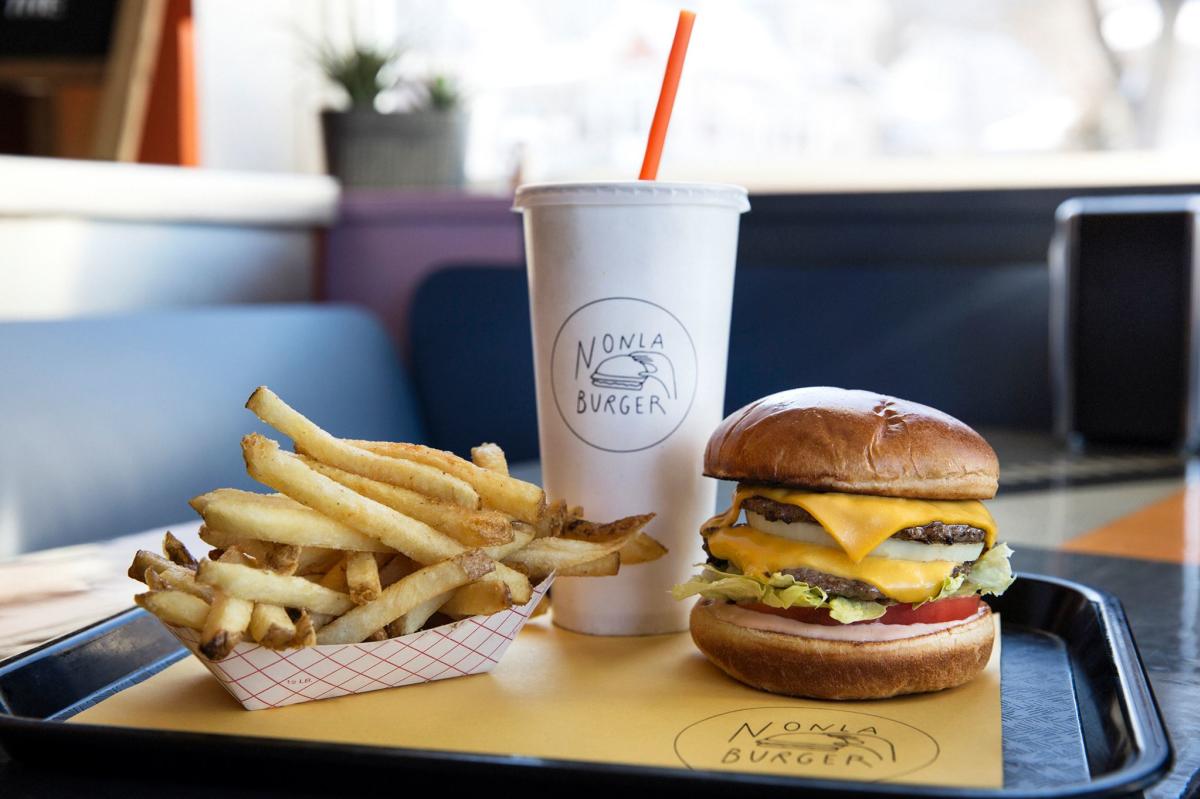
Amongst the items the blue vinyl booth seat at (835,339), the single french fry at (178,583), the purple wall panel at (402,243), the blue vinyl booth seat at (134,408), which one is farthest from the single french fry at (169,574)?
the purple wall panel at (402,243)

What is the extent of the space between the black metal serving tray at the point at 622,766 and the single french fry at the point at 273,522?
163mm

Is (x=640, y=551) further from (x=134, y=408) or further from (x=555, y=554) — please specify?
(x=134, y=408)

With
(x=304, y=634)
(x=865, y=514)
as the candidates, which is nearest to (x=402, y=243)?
(x=865, y=514)

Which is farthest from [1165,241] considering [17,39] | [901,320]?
[17,39]

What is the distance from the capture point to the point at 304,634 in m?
0.87

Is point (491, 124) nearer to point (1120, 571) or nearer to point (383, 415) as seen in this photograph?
point (383, 415)

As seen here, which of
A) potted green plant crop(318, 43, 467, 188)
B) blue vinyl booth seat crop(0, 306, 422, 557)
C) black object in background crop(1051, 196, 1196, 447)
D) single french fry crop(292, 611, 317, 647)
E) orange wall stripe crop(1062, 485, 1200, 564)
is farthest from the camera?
potted green plant crop(318, 43, 467, 188)

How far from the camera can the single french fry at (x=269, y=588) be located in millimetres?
858

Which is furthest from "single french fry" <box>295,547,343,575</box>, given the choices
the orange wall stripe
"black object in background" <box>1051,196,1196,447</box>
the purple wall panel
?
the purple wall panel

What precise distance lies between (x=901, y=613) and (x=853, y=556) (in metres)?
0.07

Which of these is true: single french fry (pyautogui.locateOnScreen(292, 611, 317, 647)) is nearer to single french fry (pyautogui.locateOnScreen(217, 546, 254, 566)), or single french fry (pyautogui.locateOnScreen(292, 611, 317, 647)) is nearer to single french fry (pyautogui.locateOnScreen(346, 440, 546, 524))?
single french fry (pyautogui.locateOnScreen(217, 546, 254, 566))

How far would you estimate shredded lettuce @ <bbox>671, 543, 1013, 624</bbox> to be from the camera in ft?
3.42

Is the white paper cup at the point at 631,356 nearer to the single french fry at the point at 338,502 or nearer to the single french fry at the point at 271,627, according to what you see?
the single french fry at the point at 338,502

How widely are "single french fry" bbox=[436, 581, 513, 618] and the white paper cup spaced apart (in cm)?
26
